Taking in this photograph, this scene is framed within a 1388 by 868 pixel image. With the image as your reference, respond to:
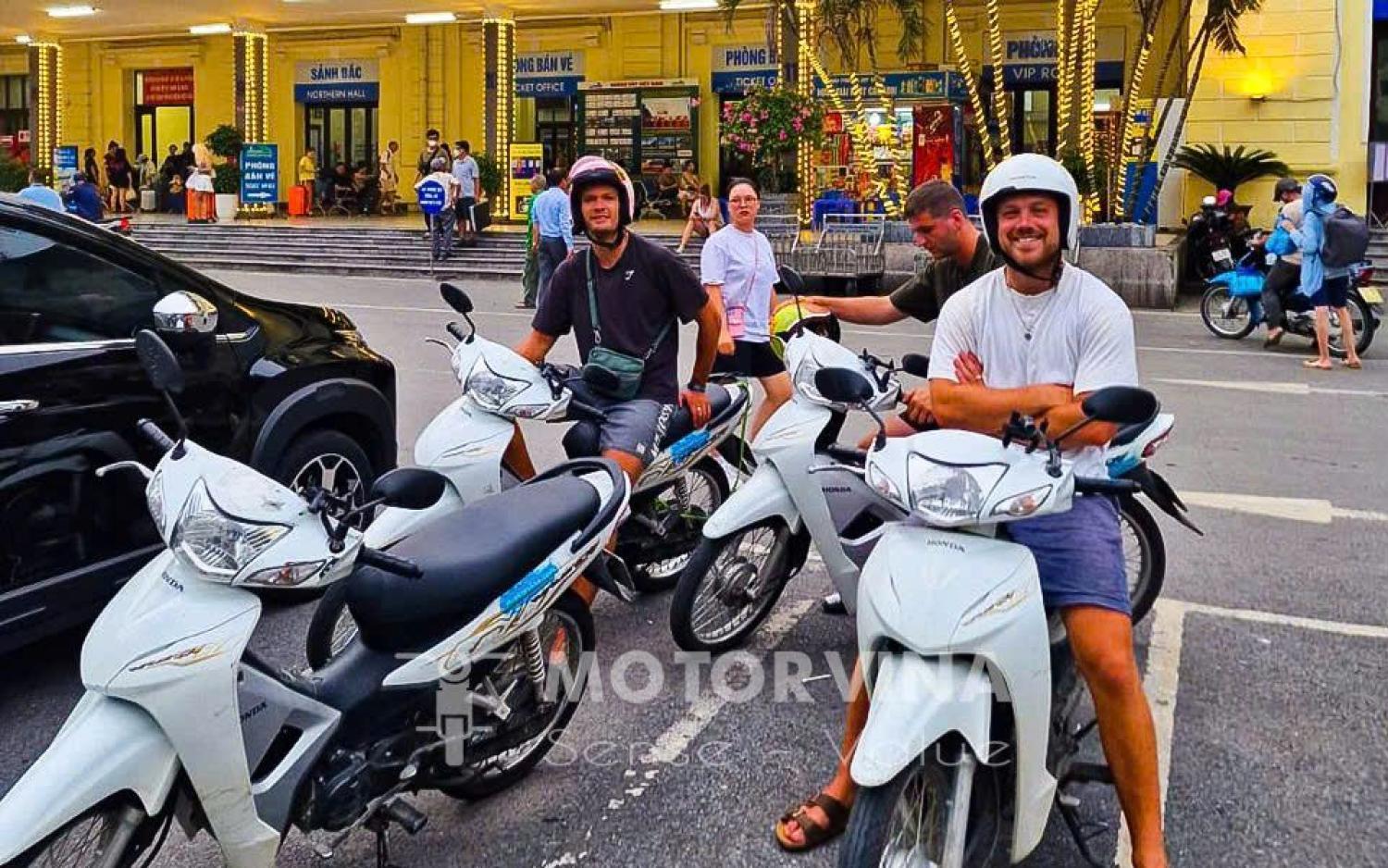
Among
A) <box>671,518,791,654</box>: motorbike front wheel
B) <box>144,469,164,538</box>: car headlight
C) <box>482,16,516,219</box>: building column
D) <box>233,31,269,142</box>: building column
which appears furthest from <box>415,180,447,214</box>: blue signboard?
<box>144,469,164,538</box>: car headlight

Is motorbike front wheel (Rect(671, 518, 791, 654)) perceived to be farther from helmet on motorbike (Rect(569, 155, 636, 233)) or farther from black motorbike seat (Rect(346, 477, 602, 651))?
helmet on motorbike (Rect(569, 155, 636, 233))

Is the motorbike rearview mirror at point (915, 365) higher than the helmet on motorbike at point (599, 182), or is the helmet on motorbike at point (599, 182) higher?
the helmet on motorbike at point (599, 182)

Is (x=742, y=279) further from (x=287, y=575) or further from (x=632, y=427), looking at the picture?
(x=287, y=575)

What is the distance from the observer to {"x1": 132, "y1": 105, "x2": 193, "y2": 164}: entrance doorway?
33.4 meters

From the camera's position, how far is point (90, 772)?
236 centimetres

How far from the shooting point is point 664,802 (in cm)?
349

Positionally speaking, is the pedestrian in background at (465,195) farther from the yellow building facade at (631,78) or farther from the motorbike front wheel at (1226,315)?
the motorbike front wheel at (1226,315)

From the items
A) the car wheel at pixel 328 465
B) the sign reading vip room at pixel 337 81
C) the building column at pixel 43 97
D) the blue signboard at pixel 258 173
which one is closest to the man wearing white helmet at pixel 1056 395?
the car wheel at pixel 328 465

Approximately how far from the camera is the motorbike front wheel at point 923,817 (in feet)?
8.34

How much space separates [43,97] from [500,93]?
41.5 ft

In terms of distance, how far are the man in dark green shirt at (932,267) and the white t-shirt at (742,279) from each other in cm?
226

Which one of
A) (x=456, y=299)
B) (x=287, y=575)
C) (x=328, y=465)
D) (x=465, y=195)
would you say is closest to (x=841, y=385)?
(x=287, y=575)

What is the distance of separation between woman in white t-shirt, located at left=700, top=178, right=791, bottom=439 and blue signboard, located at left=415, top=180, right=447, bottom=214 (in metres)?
14.1

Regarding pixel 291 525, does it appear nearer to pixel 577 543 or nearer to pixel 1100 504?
pixel 577 543
